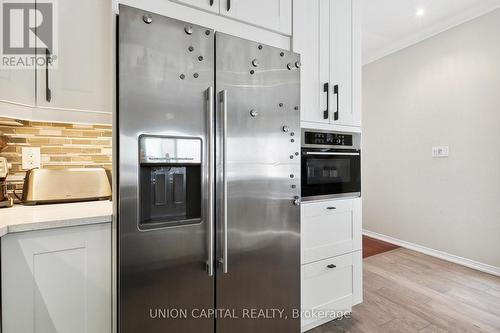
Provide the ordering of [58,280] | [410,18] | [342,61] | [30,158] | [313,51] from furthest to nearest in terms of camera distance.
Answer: [410,18] < [342,61] < [313,51] < [30,158] < [58,280]

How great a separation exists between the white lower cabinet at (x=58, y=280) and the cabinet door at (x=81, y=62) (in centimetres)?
63

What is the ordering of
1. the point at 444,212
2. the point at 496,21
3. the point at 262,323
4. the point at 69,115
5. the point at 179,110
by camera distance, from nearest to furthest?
the point at 179,110, the point at 69,115, the point at 262,323, the point at 496,21, the point at 444,212

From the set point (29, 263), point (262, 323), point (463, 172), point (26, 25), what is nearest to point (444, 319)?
point (262, 323)

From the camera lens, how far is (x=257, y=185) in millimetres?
1330

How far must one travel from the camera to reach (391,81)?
3514mm

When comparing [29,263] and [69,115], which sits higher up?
[69,115]

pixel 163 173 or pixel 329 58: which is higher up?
pixel 329 58

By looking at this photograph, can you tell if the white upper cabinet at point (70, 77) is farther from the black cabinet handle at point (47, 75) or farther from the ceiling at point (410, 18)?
the ceiling at point (410, 18)

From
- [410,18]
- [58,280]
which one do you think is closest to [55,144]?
[58,280]

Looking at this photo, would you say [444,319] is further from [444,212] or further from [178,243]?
[178,243]

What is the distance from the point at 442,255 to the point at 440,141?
4.41 feet

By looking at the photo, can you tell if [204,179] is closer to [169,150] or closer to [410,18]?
[169,150]

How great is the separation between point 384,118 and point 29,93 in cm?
387

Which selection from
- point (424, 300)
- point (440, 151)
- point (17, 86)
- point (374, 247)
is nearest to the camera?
point (17, 86)
